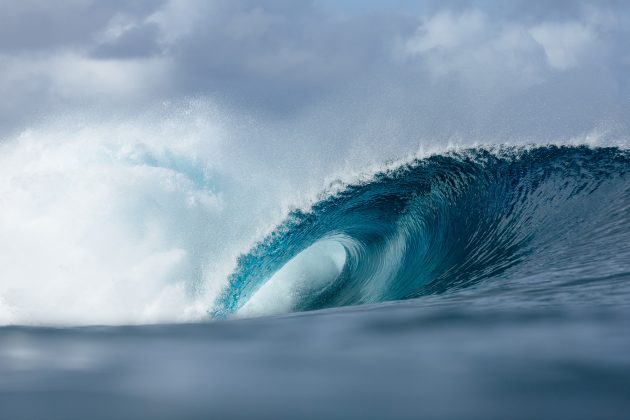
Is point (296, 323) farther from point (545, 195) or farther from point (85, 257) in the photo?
point (545, 195)

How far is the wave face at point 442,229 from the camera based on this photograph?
7.09m

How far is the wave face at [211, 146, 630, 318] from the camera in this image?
7094 millimetres

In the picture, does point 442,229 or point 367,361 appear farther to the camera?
point 442,229

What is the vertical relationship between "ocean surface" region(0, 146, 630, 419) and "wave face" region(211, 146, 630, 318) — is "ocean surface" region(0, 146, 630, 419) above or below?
below

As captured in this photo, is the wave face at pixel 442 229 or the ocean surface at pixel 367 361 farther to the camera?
the wave face at pixel 442 229

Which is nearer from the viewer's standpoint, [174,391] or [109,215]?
[174,391]

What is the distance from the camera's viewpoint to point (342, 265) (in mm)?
13438

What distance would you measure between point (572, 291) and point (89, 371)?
8.72 feet

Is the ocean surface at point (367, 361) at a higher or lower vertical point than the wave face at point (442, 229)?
lower

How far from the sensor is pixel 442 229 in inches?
392

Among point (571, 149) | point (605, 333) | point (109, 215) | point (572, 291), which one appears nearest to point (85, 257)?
point (109, 215)

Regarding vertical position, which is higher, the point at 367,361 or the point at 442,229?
the point at 442,229

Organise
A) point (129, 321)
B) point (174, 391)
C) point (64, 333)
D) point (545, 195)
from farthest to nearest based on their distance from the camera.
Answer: point (545, 195)
point (129, 321)
point (64, 333)
point (174, 391)

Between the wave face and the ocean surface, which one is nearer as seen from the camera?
the ocean surface
